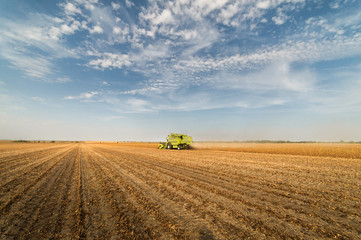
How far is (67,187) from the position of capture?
6.41m

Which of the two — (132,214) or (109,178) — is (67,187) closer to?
(109,178)

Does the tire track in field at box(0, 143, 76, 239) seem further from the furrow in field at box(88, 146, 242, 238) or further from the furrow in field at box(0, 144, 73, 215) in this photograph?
the furrow in field at box(88, 146, 242, 238)

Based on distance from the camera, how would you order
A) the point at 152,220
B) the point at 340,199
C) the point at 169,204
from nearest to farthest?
the point at 152,220, the point at 169,204, the point at 340,199

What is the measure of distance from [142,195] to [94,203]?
146 cm

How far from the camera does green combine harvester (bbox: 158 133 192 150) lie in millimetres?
29125

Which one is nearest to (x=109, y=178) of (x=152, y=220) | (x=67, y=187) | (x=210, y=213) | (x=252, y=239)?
(x=67, y=187)

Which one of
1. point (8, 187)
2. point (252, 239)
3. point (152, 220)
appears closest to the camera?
point (252, 239)

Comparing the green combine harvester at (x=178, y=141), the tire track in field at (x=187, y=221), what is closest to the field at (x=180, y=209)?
the tire track in field at (x=187, y=221)

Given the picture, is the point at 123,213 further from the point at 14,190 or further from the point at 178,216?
the point at 14,190

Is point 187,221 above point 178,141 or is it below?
below

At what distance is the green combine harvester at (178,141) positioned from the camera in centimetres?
2912

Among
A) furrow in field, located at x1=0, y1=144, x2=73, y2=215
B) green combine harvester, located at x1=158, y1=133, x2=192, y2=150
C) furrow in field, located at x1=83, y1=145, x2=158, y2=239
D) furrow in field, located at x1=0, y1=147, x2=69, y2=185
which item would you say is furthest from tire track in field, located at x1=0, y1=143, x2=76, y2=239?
green combine harvester, located at x1=158, y1=133, x2=192, y2=150

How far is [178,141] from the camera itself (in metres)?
29.0

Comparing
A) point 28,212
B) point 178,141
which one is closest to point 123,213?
point 28,212
